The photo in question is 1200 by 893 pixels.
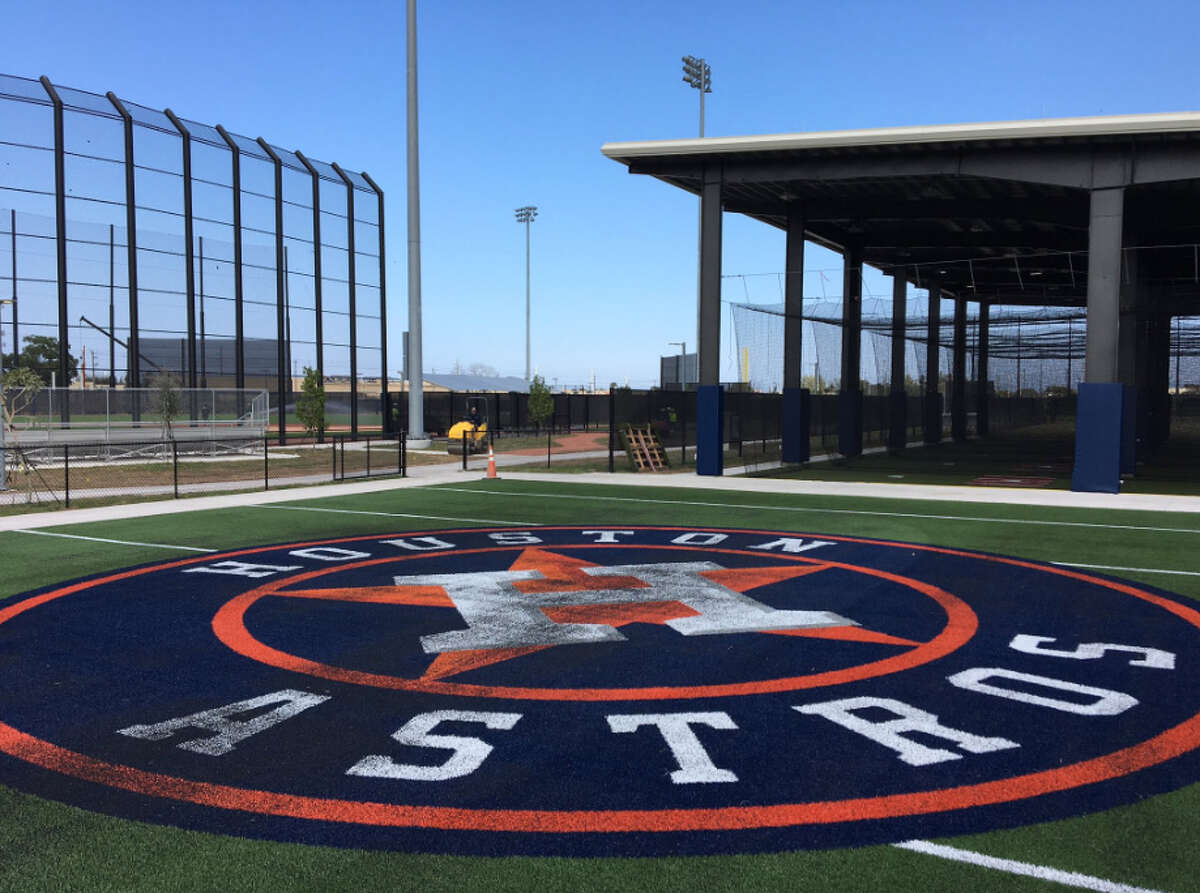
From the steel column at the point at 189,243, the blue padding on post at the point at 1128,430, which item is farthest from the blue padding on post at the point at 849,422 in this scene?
the steel column at the point at 189,243

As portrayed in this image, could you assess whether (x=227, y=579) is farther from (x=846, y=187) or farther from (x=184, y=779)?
(x=846, y=187)

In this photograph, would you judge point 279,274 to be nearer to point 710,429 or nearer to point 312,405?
point 312,405

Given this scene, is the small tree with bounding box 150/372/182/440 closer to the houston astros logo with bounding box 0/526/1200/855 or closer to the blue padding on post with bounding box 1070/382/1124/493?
the houston astros logo with bounding box 0/526/1200/855

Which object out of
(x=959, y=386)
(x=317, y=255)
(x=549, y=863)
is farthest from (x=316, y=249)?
(x=549, y=863)

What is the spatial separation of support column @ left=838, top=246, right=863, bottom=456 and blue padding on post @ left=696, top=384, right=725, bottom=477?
8.61m

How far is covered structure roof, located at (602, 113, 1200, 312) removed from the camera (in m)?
18.6

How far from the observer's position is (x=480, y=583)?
358 inches

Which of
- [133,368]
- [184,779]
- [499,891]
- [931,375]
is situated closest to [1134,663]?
[499,891]

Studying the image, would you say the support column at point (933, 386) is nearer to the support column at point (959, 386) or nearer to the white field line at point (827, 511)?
the support column at point (959, 386)

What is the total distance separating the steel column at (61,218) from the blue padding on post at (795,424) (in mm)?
21543

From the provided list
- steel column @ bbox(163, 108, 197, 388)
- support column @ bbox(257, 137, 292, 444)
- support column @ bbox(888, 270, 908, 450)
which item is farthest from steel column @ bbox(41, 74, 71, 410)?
support column @ bbox(888, 270, 908, 450)

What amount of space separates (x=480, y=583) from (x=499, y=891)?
570 cm

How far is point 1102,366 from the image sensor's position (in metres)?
19.3

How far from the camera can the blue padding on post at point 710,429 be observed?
22.3m
